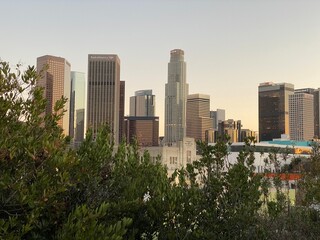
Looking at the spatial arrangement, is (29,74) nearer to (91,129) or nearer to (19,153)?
(19,153)

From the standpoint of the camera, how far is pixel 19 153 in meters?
5.59

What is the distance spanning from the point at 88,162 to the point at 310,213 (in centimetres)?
966

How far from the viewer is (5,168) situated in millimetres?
5656

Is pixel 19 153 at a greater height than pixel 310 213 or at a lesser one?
greater

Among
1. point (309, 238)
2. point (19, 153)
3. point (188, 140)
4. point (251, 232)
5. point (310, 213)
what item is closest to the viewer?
point (19, 153)

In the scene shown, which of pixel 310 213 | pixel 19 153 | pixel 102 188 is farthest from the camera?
pixel 310 213

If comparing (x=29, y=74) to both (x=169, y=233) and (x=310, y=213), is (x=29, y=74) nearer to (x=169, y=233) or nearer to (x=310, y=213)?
(x=169, y=233)

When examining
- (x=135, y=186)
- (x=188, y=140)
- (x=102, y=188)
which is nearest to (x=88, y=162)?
(x=102, y=188)

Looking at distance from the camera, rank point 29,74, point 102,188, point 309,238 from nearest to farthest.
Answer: point 29,74 → point 102,188 → point 309,238

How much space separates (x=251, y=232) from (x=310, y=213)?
6.01 m

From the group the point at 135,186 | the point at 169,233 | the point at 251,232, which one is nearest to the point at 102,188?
the point at 135,186

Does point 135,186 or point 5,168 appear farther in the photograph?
point 135,186

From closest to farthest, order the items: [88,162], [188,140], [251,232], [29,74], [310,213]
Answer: [29,74], [88,162], [251,232], [310,213], [188,140]

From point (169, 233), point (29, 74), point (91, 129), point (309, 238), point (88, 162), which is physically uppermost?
point (29, 74)
